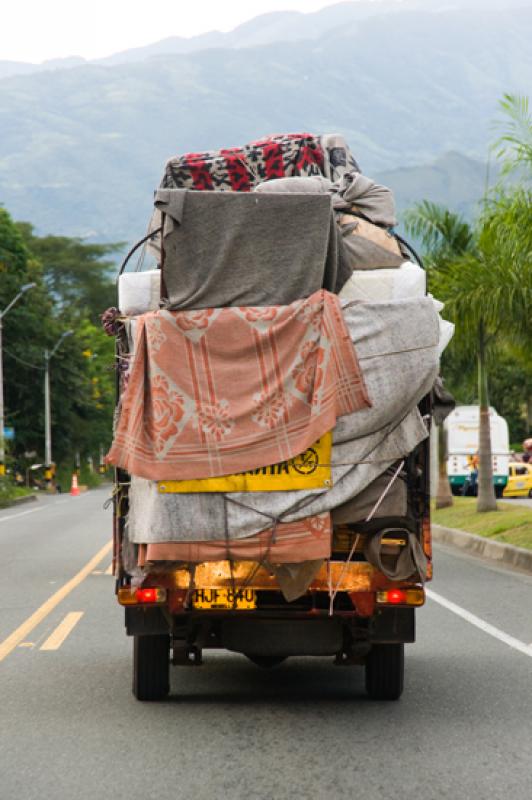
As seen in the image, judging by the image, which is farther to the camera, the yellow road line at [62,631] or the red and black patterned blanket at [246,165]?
the yellow road line at [62,631]

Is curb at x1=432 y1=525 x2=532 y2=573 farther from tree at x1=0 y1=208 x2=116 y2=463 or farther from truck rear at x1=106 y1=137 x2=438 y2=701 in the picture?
tree at x1=0 y1=208 x2=116 y2=463

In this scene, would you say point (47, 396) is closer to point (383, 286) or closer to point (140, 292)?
point (140, 292)

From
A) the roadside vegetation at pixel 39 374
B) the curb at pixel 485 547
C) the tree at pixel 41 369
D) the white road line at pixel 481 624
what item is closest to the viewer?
the white road line at pixel 481 624

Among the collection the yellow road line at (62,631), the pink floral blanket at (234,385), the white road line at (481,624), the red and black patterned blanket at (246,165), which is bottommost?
the white road line at (481,624)

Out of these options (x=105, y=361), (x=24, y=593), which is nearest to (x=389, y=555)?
(x=24, y=593)

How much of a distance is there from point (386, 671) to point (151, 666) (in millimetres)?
1395

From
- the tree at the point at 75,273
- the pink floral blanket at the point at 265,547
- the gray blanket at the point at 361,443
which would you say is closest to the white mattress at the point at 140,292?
the gray blanket at the point at 361,443

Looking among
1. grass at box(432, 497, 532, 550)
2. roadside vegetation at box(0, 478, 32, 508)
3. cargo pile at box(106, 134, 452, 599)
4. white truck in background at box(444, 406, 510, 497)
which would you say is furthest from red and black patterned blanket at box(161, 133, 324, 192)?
roadside vegetation at box(0, 478, 32, 508)

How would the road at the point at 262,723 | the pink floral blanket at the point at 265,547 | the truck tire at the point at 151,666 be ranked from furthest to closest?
the truck tire at the point at 151,666
the pink floral blanket at the point at 265,547
the road at the point at 262,723

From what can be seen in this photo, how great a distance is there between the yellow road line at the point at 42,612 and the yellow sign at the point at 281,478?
11.7 feet

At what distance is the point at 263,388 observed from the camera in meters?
7.30

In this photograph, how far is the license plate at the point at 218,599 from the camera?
7500mm

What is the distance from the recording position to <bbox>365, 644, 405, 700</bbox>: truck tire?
8.29 m

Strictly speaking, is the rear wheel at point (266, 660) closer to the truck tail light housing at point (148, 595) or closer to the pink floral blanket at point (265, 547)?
the truck tail light housing at point (148, 595)
